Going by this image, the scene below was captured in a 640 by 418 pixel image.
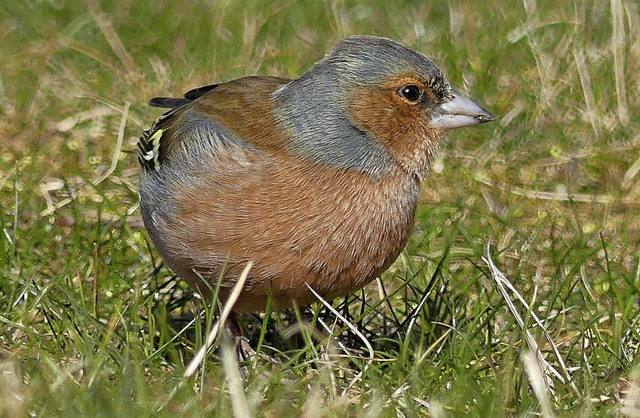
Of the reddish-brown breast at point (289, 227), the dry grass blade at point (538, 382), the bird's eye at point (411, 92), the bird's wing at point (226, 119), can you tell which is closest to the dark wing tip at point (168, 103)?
the bird's wing at point (226, 119)

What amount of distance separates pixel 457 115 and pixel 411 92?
189 millimetres

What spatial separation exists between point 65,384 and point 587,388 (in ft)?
4.96

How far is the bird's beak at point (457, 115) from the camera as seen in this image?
423cm

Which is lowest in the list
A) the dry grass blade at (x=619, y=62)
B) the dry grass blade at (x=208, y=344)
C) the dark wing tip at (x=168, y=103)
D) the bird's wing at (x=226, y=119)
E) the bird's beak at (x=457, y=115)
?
the dry grass blade at (x=619, y=62)

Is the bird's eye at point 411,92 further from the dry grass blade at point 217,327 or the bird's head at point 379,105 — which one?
the dry grass blade at point 217,327

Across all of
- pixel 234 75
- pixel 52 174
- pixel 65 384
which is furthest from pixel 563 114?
pixel 65 384

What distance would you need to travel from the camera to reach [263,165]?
13.2ft

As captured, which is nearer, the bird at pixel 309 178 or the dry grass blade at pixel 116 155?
the bird at pixel 309 178

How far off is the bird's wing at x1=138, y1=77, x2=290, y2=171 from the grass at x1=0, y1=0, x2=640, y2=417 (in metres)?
0.40

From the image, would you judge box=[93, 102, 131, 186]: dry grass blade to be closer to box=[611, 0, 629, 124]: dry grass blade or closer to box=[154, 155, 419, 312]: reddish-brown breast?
box=[154, 155, 419, 312]: reddish-brown breast

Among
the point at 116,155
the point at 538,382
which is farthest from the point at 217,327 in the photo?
the point at 116,155

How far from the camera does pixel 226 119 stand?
14.3 feet

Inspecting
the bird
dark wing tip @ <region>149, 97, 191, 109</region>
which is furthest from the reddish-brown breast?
dark wing tip @ <region>149, 97, 191, 109</region>

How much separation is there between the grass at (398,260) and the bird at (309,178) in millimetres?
205
